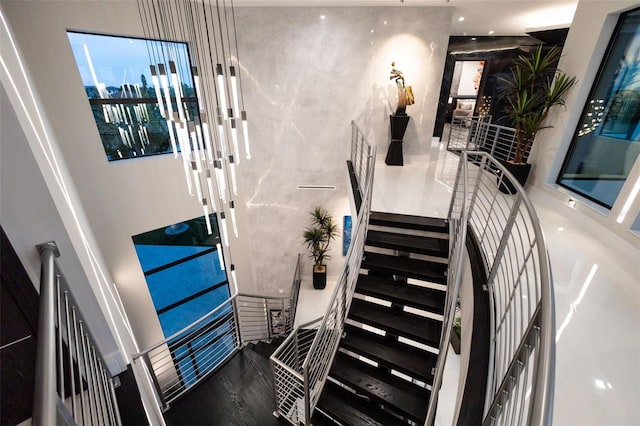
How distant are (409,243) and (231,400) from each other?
2511 mm

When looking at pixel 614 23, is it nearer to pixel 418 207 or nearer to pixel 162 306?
pixel 418 207

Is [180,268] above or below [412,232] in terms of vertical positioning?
below

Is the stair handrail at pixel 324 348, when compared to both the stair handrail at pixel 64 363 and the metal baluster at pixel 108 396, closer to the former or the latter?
the metal baluster at pixel 108 396

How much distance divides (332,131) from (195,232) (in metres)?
3.32

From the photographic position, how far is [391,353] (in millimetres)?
2584

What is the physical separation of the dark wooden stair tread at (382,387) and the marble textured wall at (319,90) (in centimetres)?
372

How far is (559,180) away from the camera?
139 inches

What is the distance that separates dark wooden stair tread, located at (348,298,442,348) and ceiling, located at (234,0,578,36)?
15.2 feet

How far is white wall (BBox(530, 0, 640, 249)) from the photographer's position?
2613mm

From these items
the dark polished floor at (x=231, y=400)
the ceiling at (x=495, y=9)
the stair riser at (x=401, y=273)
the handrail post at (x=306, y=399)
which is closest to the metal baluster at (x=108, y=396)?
the handrail post at (x=306, y=399)

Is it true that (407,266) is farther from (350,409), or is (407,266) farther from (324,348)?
(350,409)

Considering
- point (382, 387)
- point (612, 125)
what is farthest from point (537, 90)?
point (382, 387)

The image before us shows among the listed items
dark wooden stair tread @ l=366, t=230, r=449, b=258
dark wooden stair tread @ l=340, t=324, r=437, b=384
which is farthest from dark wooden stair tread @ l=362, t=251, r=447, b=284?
dark wooden stair tread @ l=340, t=324, r=437, b=384

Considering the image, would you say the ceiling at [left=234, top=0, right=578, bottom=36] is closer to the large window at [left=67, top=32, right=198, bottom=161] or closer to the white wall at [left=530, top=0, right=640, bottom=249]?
the white wall at [left=530, top=0, right=640, bottom=249]
